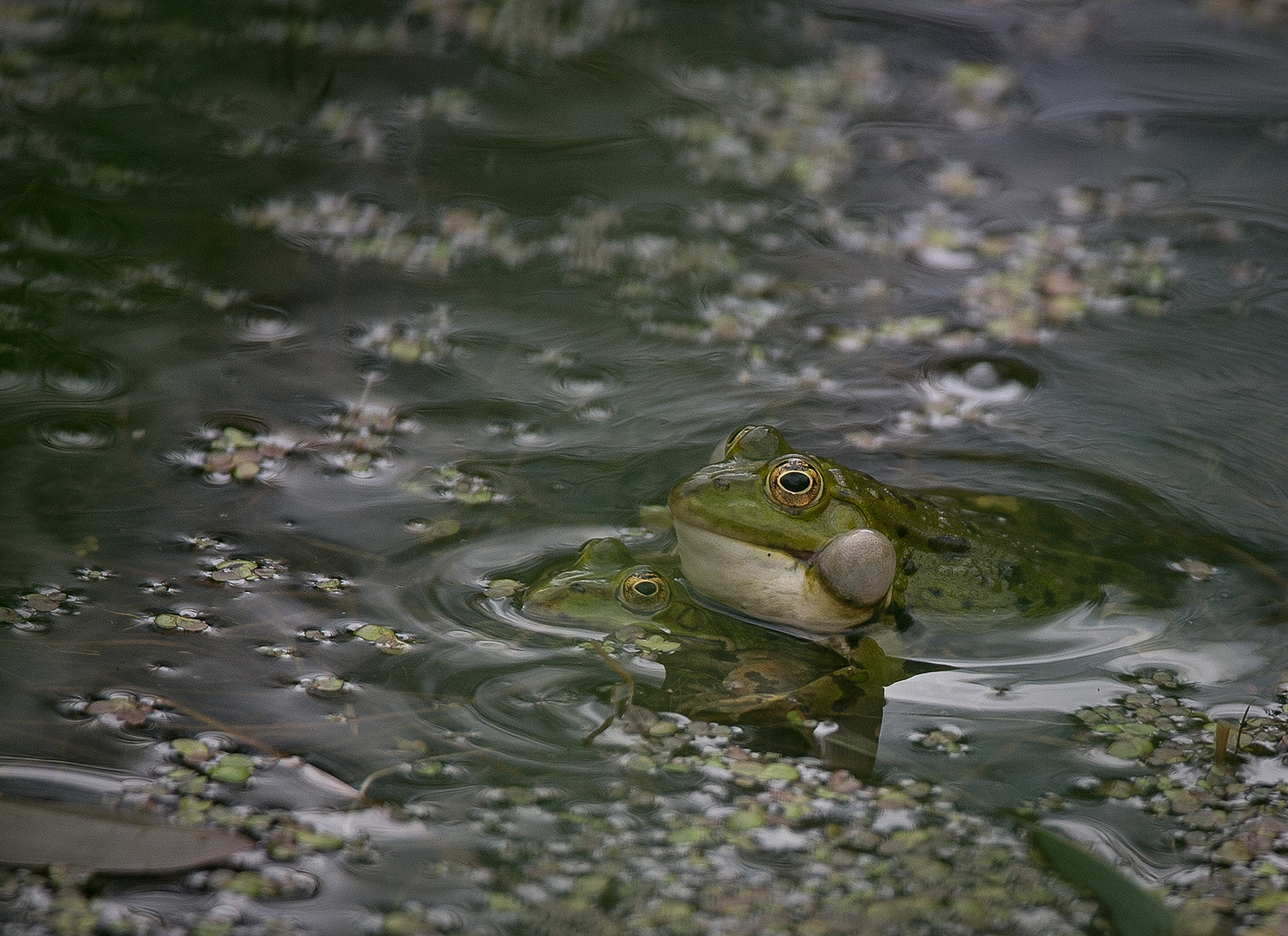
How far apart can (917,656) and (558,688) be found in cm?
96

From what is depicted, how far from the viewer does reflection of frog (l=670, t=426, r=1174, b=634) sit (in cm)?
310

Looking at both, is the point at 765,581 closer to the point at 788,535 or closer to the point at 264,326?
the point at 788,535

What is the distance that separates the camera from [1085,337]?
4625 millimetres

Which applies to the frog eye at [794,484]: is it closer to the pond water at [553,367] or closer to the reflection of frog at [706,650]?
the reflection of frog at [706,650]

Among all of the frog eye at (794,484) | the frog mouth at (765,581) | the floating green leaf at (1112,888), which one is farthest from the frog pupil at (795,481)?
the floating green leaf at (1112,888)

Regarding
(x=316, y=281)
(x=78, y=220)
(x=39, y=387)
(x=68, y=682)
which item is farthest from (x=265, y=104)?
(x=68, y=682)

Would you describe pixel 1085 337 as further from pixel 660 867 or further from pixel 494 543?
pixel 660 867

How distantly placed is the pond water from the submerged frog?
0.37 ft

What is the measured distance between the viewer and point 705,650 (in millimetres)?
3156

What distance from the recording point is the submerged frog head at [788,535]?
Answer: 3.09 meters

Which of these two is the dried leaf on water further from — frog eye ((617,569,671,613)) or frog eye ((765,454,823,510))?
frog eye ((765,454,823,510))

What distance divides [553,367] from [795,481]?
57.4 inches

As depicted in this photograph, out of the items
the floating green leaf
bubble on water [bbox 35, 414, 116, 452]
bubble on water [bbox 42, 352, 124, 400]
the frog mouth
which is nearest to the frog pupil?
the frog mouth

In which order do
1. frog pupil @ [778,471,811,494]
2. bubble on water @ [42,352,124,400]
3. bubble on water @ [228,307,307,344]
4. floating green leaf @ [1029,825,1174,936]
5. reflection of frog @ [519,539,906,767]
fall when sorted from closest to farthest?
1. floating green leaf @ [1029,825,1174,936]
2. reflection of frog @ [519,539,906,767]
3. frog pupil @ [778,471,811,494]
4. bubble on water @ [42,352,124,400]
5. bubble on water @ [228,307,307,344]
